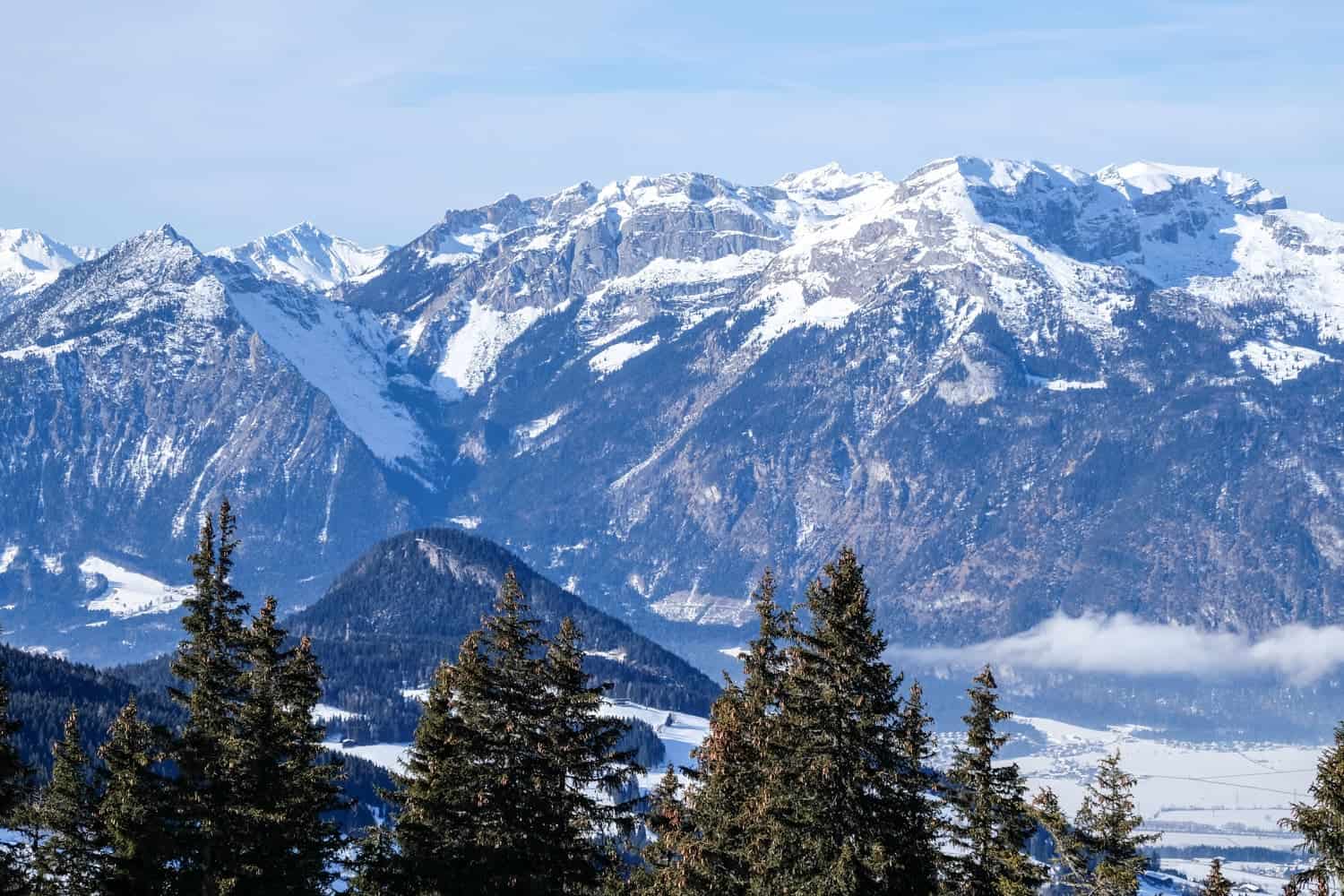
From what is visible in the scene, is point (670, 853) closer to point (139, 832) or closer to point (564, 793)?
point (564, 793)

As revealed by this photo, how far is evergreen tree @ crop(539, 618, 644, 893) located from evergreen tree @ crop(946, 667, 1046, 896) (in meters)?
12.2

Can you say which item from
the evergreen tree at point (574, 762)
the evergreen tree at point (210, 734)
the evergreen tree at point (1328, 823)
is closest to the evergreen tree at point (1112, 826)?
the evergreen tree at point (1328, 823)

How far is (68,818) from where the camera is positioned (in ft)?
240

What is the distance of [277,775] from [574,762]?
35.5ft

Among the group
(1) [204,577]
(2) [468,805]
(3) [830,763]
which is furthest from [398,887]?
(3) [830,763]

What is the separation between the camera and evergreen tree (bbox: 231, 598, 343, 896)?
6350 cm

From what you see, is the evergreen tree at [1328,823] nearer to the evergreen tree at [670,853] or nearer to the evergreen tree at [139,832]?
the evergreen tree at [670,853]

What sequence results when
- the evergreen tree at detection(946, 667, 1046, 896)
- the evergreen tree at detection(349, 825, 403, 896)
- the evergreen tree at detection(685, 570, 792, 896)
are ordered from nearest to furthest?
1. the evergreen tree at detection(685, 570, 792, 896)
2. the evergreen tree at detection(946, 667, 1046, 896)
3. the evergreen tree at detection(349, 825, 403, 896)

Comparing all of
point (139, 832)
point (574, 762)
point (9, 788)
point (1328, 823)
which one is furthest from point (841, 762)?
point (9, 788)

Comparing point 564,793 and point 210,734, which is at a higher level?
point 210,734

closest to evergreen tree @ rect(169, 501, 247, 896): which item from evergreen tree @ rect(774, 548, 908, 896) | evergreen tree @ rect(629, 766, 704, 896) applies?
evergreen tree @ rect(629, 766, 704, 896)

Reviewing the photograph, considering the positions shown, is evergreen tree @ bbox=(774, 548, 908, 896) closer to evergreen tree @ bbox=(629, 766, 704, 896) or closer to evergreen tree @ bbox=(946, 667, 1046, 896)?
evergreen tree @ bbox=(629, 766, 704, 896)

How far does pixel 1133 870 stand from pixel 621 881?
78.0 ft

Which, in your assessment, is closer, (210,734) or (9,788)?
(9,788)
